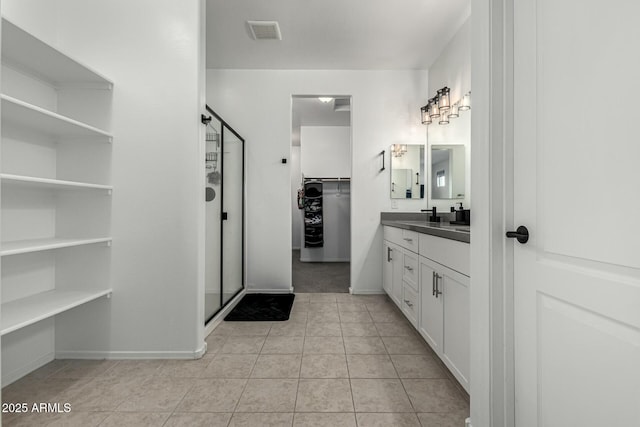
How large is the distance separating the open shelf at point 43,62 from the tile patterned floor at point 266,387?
1830 millimetres

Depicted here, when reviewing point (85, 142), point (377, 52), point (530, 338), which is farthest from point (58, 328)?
point (377, 52)

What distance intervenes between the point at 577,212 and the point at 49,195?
107 inches

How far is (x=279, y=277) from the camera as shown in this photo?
3637mm

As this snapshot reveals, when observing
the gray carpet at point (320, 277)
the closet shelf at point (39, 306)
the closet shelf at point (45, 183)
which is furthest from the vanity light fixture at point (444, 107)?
the closet shelf at point (39, 306)

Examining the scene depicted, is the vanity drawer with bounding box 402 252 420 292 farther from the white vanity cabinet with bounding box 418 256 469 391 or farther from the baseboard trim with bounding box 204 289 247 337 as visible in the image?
the baseboard trim with bounding box 204 289 247 337

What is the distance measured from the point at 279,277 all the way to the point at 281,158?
1.47m

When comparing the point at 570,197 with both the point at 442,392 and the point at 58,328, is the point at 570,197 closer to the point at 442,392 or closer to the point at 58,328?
the point at 442,392

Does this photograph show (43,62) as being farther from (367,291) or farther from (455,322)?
(367,291)

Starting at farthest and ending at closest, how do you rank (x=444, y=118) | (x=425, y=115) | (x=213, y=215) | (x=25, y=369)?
(x=425, y=115) < (x=444, y=118) < (x=213, y=215) < (x=25, y=369)

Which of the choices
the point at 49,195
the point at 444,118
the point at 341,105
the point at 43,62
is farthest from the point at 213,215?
the point at 341,105

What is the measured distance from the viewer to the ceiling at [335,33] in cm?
255

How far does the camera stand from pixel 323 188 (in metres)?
6.04

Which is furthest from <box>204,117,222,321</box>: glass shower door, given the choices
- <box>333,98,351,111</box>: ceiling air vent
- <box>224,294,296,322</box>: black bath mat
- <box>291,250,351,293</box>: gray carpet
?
<box>333,98,351,111</box>: ceiling air vent

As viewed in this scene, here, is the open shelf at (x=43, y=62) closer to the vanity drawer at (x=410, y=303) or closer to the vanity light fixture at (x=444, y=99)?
the vanity drawer at (x=410, y=303)
